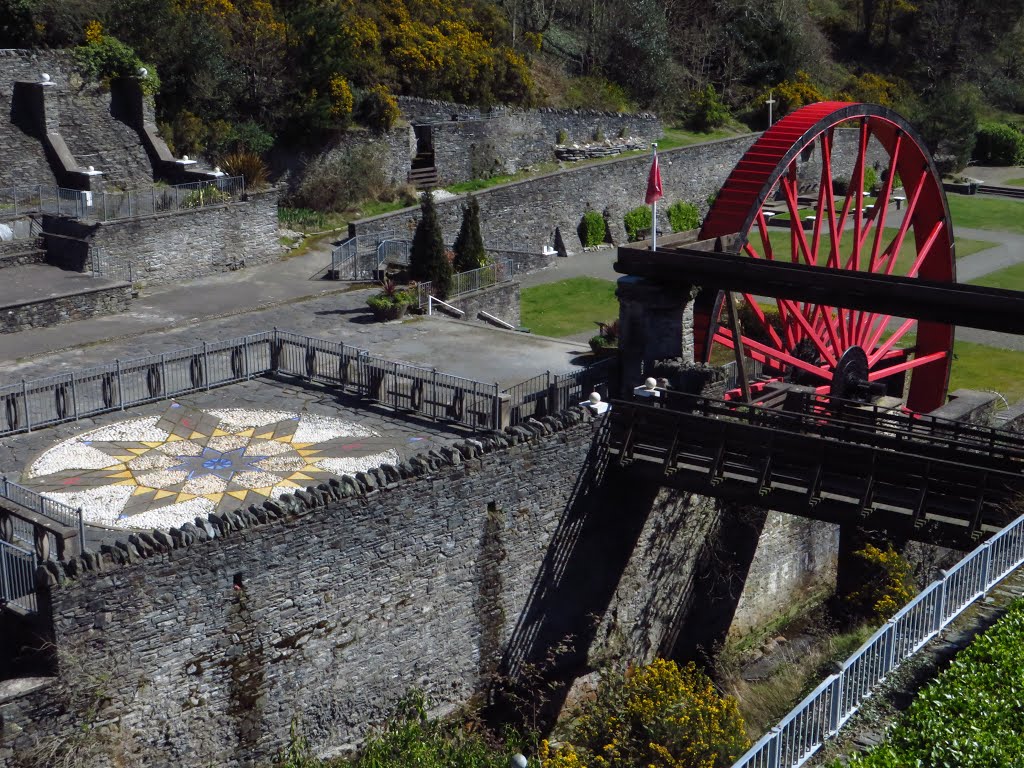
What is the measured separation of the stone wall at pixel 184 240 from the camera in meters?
25.3

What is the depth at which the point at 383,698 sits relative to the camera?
14.3 meters

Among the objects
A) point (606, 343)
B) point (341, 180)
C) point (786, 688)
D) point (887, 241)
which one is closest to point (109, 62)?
point (341, 180)

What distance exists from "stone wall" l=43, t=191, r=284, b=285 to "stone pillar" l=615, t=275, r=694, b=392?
465 inches

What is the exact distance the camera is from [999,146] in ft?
168

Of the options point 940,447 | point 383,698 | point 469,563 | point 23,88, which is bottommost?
point 383,698

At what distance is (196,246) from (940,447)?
53.5 ft

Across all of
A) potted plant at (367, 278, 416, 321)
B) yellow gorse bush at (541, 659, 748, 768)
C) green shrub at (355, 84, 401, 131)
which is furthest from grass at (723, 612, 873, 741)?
green shrub at (355, 84, 401, 131)

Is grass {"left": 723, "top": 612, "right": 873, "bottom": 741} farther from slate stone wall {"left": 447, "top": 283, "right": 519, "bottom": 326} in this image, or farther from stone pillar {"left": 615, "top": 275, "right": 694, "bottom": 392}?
slate stone wall {"left": 447, "top": 283, "right": 519, "bottom": 326}

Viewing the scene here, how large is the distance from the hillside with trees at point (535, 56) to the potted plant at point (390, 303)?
29.1 feet

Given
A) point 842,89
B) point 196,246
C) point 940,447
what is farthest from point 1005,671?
point 842,89

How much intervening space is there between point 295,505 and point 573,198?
81.7 feet

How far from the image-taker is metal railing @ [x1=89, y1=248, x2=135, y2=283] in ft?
81.9

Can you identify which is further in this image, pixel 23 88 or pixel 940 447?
pixel 23 88

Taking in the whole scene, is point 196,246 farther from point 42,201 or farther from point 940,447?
point 940,447
